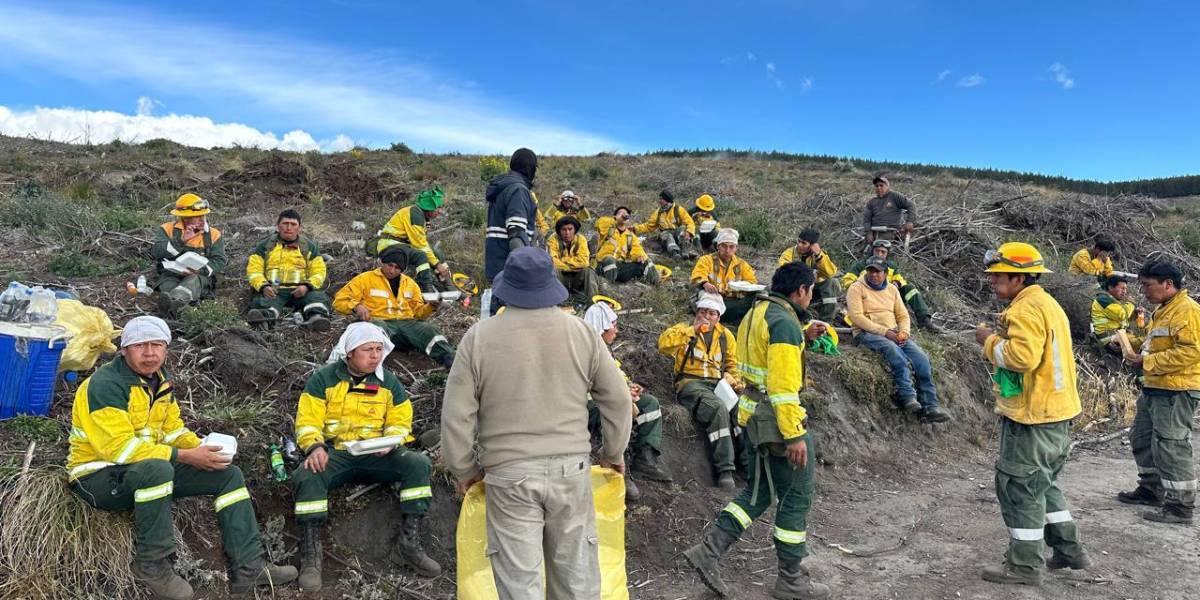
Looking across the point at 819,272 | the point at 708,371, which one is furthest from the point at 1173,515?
the point at 819,272

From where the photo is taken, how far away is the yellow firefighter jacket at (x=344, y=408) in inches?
182

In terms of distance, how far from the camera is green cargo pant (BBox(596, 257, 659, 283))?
10781mm

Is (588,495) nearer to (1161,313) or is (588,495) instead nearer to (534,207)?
(534,207)

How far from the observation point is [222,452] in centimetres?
415

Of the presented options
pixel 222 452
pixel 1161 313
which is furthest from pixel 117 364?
pixel 1161 313

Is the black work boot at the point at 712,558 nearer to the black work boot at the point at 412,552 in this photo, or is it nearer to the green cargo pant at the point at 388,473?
the black work boot at the point at 412,552

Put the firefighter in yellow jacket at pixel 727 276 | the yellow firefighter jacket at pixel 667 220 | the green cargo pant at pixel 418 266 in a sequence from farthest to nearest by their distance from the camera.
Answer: the yellow firefighter jacket at pixel 667 220 → the firefighter in yellow jacket at pixel 727 276 → the green cargo pant at pixel 418 266

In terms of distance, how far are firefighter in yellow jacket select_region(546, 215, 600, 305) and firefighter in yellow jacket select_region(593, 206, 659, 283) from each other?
1206mm

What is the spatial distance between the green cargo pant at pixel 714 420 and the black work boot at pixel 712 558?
1610 mm

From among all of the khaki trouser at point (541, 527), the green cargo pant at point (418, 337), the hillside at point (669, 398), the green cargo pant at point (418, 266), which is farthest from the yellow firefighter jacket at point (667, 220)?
the khaki trouser at point (541, 527)

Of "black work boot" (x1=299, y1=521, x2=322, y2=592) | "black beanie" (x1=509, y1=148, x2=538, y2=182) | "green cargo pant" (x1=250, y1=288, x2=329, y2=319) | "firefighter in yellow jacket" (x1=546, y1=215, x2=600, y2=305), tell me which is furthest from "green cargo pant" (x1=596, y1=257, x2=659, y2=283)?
"black work boot" (x1=299, y1=521, x2=322, y2=592)

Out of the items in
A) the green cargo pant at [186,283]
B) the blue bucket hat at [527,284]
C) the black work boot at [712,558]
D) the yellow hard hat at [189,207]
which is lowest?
the black work boot at [712,558]

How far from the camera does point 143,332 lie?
4082 mm

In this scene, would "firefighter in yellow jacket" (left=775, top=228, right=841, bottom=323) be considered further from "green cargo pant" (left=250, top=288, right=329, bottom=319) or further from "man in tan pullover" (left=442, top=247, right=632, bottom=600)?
"man in tan pullover" (left=442, top=247, right=632, bottom=600)
